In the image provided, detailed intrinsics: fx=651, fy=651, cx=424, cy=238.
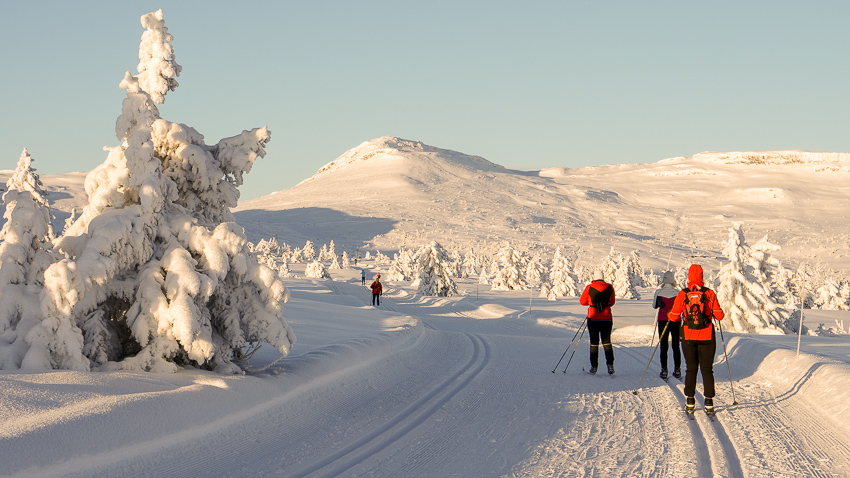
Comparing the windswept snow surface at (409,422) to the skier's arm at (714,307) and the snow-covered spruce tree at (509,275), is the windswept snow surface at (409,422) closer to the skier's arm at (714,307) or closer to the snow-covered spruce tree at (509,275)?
the skier's arm at (714,307)

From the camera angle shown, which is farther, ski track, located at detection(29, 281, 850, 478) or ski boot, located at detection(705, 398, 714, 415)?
ski boot, located at detection(705, 398, 714, 415)

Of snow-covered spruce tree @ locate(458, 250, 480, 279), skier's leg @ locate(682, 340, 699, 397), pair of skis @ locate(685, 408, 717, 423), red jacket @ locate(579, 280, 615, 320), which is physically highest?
red jacket @ locate(579, 280, 615, 320)

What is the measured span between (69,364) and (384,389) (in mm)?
4480

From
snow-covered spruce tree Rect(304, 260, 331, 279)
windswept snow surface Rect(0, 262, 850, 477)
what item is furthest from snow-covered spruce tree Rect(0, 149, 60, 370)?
snow-covered spruce tree Rect(304, 260, 331, 279)

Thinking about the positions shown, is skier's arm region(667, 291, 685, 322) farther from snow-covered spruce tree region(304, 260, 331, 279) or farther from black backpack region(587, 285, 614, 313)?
snow-covered spruce tree region(304, 260, 331, 279)

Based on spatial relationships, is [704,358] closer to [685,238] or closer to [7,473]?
[7,473]

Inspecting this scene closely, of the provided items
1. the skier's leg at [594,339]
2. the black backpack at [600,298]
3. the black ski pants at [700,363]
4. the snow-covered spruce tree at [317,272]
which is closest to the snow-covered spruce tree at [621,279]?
the snow-covered spruce tree at [317,272]

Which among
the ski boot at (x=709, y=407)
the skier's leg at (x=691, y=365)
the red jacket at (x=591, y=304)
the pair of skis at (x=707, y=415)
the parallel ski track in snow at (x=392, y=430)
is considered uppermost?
the red jacket at (x=591, y=304)

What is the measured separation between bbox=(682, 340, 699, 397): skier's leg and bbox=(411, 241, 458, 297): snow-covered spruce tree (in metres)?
44.2

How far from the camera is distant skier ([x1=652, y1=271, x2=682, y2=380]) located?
1148cm

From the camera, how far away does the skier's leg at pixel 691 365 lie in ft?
27.9

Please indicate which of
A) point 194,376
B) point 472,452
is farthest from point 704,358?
point 194,376

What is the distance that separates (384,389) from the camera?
10.3 meters

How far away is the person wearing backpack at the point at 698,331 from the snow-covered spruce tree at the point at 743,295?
25.3 metres
